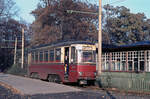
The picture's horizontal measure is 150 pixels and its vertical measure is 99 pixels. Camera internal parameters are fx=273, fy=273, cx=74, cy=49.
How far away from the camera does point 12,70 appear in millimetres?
41125

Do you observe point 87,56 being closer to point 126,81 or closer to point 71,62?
point 71,62

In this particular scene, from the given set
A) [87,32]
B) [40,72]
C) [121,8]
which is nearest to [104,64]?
[40,72]

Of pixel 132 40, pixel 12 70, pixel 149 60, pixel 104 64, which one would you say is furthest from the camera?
pixel 132 40

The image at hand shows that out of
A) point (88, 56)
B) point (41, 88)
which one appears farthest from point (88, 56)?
Result: point (41, 88)

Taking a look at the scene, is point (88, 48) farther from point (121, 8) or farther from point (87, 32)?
point (121, 8)

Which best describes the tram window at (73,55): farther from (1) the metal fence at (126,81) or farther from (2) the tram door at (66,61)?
(1) the metal fence at (126,81)

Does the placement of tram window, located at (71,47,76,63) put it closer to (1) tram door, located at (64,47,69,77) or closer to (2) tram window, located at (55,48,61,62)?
(1) tram door, located at (64,47,69,77)

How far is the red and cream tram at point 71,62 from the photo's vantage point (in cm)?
1989

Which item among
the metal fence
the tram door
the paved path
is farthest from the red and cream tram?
the paved path

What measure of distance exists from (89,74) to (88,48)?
6.37 ft

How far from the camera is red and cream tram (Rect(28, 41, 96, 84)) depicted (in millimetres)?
19891

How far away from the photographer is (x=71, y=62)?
2016 centimetres

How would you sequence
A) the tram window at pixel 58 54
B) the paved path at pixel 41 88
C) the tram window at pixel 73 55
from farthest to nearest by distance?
the tram window at pixel 58 54
the tram window at pixel 73 55
the paved path at pixel 41 88

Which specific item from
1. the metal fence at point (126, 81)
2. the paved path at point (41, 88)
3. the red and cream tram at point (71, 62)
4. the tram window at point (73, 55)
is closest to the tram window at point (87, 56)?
the red and cream tram at point (71, 62)
